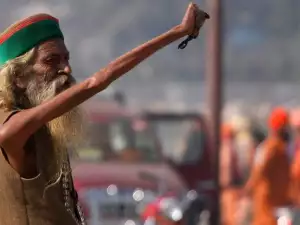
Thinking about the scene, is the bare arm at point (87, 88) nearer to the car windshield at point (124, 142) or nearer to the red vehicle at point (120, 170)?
the red vehicle at point (120, 170)

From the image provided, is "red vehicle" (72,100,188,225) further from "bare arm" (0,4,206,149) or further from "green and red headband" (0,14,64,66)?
"bare arm" (0,4,206,149)

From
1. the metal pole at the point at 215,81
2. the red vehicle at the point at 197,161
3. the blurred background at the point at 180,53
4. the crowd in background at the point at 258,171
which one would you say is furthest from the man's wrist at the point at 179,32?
the blurred background at the point at 180,53

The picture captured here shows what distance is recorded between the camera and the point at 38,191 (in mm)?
3209

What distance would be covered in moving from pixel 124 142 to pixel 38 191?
7768 mm

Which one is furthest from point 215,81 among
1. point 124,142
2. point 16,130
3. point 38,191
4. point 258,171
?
point 16,130

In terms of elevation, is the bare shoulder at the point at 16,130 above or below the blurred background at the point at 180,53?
above

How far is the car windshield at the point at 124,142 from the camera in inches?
421

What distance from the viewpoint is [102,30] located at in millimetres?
18734

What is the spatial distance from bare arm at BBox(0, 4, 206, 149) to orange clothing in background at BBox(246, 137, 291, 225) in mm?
7283

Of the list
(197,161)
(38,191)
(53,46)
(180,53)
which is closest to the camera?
(38,191)

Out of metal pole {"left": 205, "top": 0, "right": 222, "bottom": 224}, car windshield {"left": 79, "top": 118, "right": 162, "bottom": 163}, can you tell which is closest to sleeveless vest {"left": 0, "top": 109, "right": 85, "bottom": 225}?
car windshield {"left": 79, "top": 118, "right": 162, "bottom": 163}

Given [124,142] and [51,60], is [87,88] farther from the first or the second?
[124,142]

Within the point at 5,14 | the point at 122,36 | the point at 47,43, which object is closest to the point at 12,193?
the point at 47,43

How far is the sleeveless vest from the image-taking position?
320 cm
